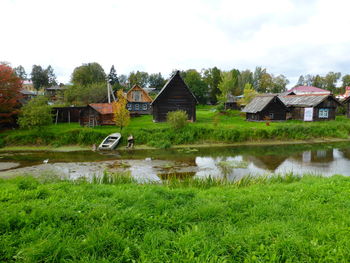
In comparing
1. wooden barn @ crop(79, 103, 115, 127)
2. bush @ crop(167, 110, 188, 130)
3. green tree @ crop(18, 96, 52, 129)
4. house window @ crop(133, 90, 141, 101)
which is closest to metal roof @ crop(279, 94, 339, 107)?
bush @ crop(167, 110, 188, 130)

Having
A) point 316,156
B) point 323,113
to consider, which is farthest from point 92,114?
point 323,113

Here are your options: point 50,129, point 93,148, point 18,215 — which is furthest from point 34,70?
point 18,215

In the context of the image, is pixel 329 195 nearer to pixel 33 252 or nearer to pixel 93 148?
pixel 33 252

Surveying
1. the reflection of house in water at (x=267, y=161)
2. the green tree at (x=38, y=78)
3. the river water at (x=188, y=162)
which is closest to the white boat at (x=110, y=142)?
the river water at (x=188, y=162)

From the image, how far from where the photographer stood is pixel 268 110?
35.5m

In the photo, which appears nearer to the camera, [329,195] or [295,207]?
[295,207]

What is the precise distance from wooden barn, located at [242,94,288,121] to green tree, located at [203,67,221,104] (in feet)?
Result: 85.7

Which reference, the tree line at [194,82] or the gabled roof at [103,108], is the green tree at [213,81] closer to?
the tree line at [194,82]

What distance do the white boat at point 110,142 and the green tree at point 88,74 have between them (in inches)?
1427

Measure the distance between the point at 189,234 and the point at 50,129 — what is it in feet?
81.5

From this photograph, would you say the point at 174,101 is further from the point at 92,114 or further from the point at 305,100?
the point at 305,100

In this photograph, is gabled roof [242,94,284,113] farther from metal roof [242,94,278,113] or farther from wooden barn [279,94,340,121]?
wooden barn [279,94,340,121]

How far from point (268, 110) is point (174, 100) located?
43.9 feet

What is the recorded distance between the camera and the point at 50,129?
26188 millimetres
